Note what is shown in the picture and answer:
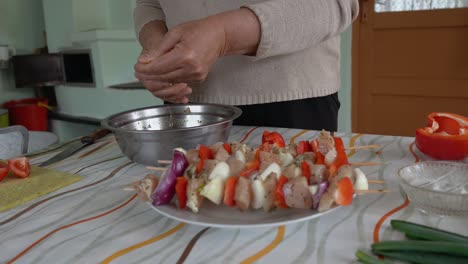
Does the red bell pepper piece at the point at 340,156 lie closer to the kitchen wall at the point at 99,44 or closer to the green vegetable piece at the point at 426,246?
the green vegetable piece at the point at 426,246

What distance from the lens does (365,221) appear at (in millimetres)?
609

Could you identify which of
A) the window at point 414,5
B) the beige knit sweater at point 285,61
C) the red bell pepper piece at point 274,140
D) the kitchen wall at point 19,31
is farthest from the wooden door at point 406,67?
the kitchen wall at point 19,31

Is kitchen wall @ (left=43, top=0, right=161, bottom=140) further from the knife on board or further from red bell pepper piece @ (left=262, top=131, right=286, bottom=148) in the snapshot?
red bell pepper piece @ (left=262, top=131, right=286, bottom=148)

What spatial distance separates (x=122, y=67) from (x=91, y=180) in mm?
2413

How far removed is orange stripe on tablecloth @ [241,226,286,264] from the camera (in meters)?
0.53

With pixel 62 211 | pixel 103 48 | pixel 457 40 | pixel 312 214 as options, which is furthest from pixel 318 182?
pixel 103 48

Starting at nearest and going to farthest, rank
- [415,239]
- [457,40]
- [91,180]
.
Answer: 1. [415,239]
2. [91,180]
3. [457,40]

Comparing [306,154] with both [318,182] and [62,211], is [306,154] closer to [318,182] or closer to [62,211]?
[318,182]

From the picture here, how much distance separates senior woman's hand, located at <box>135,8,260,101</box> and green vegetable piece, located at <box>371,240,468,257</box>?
499mm

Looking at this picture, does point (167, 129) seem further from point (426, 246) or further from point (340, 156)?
point (426, 246)

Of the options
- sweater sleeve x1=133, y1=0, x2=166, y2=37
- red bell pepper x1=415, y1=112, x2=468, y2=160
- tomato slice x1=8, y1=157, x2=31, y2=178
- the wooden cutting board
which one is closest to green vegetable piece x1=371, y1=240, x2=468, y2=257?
red bell pepper x1=415, y1=112, x2=468, y2=160

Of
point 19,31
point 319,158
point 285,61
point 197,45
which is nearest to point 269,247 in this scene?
point 319,158

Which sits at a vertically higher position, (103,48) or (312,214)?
(103,48)

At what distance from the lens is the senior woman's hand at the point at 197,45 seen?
834mm
